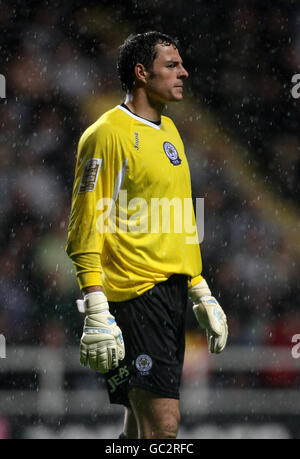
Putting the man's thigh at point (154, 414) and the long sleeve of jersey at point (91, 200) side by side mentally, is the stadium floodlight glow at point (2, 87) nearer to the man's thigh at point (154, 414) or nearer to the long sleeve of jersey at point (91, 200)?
the long sleeve of jersey at point (91, 200)

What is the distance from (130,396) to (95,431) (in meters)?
3.12

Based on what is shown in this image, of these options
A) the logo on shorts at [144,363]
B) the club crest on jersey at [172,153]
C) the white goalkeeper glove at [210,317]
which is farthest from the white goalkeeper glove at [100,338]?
the club crest on jersey at [172,153]

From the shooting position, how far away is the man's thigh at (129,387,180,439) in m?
2.76

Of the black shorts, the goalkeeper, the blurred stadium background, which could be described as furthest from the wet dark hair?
the blurred stadium background

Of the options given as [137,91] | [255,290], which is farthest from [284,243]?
[137,91]

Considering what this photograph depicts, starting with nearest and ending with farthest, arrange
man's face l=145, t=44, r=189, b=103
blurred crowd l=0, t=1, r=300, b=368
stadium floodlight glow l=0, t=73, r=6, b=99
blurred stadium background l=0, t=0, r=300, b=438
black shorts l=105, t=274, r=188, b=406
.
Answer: black shorts l=105, t=274, r=188, b=406, man's face l=145, t=44, r=189, b=103, blurred stadium background l=0, t=0, r=300, b=438, blurred crowd l=0, t=1, r=300, b=368, stadium floodlight glow l=0, t=73, r=6, b=99

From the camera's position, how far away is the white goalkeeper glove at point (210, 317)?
120 inches

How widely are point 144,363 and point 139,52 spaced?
3.73 feet

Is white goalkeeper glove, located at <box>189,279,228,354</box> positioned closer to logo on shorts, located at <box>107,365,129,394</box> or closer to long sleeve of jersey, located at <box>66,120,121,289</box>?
logo on shorts, located at <box>107,365,129,394</box>

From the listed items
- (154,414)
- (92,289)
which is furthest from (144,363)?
(92,289)

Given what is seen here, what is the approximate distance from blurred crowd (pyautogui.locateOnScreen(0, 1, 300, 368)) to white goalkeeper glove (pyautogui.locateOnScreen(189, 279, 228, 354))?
3402 mm

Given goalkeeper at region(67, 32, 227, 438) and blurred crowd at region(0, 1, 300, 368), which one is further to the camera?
blurred crowd at region(0, 1, 300, 368)

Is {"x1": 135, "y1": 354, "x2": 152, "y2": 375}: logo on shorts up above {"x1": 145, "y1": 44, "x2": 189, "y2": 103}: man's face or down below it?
below

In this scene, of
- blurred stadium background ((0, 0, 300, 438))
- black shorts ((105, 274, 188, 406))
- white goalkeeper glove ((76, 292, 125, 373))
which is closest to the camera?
white goalkeeper glove ((76, 292, 125, 373))
